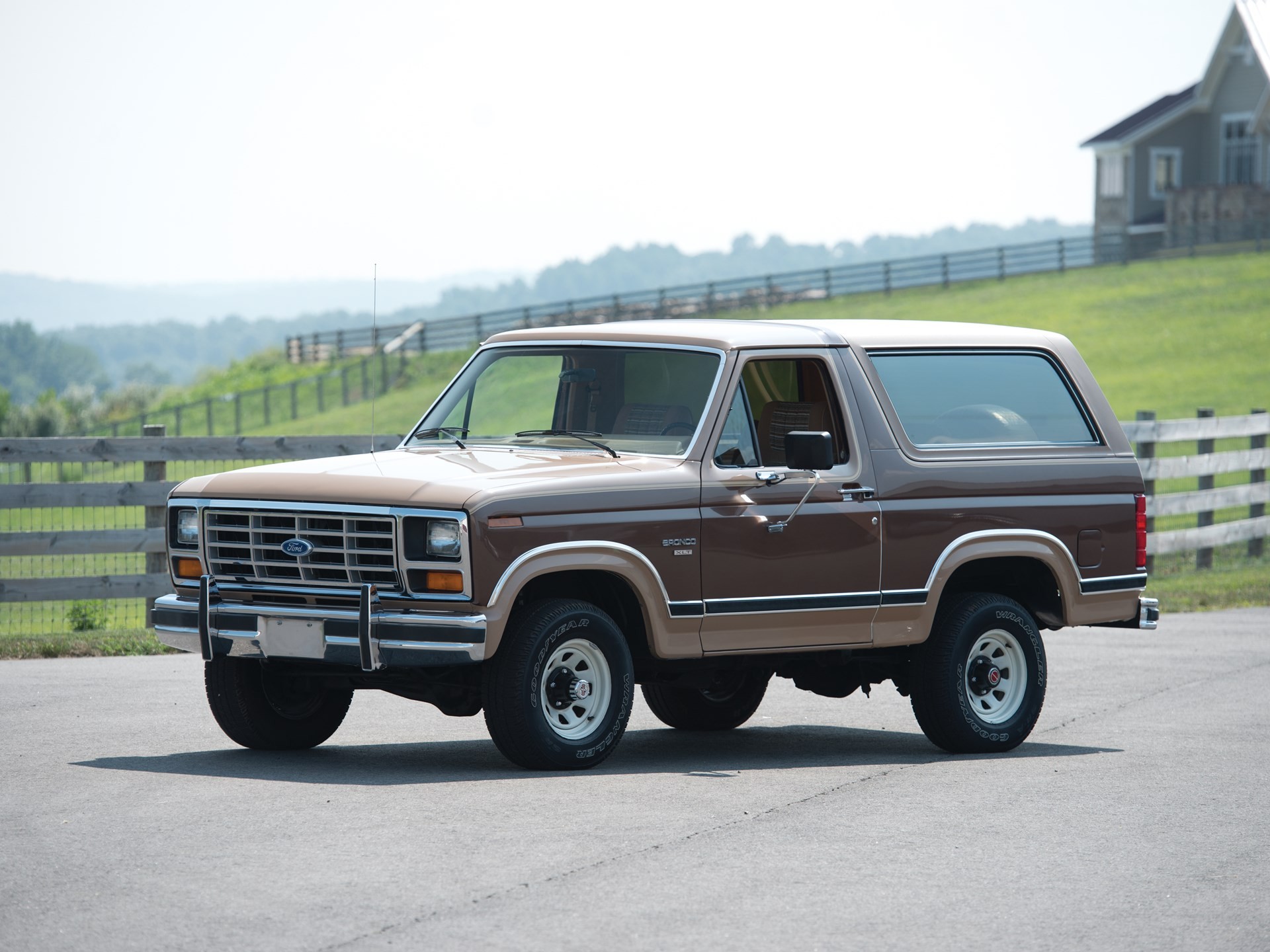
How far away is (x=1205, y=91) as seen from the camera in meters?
64.9

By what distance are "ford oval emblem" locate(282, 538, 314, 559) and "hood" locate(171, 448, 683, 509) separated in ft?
0.59

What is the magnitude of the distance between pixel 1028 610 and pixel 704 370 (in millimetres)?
2497

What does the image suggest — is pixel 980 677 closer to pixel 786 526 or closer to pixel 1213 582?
pixel 786 526

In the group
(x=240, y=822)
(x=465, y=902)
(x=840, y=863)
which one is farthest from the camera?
(x=240, y=822)

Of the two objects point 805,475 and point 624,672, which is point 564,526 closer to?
point 624,672

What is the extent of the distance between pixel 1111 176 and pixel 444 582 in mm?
63289

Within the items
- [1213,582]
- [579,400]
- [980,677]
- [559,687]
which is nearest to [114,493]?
[579,400]

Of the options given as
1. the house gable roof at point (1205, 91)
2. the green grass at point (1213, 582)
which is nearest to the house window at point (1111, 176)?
the house gable roof at point (1205, 91)

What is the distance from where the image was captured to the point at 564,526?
8125 mm

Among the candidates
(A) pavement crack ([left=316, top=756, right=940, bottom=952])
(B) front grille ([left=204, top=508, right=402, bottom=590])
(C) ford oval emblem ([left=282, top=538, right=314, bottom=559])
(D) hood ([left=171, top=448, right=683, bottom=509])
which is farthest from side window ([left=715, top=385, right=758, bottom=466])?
(C) ford oval emblem ([left=282, top=538, right=314, bottom=559])

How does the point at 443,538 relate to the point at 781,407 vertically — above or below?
below

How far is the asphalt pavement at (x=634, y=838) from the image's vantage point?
5723 millimetres

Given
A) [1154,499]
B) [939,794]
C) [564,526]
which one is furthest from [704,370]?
[1154,499]

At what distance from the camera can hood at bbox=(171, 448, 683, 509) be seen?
8.00 metres
